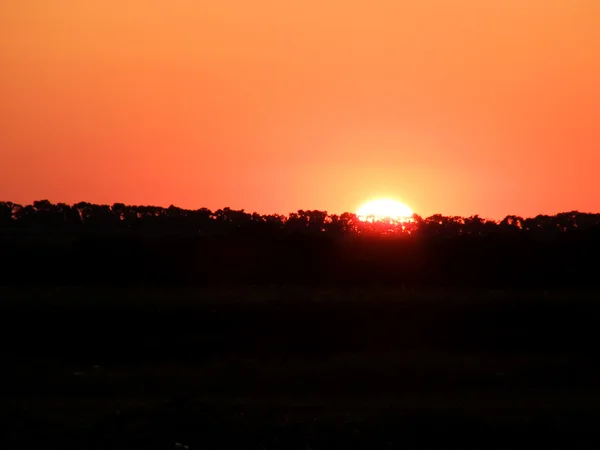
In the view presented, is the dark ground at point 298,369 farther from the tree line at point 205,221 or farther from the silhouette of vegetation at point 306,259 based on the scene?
the tree line at point 205,221

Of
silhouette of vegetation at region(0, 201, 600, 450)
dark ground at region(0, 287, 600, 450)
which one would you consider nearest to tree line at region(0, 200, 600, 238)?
silhouette of vegetation at region(0, 201, 600, 450)

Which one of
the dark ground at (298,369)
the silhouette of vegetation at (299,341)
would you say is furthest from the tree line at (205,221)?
the dark ground at (298,369)

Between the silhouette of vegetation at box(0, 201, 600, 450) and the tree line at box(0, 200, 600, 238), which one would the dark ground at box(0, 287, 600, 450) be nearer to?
the silhouette of vegetation at box(0, 201, 600, 450)

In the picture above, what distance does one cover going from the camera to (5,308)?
26.3 metres

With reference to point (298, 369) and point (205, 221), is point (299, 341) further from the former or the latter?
point (205, 221)

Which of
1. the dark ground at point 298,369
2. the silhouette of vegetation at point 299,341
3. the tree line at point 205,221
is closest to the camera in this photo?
the dark ground at point 298,369

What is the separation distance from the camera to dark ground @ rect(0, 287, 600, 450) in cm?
1432

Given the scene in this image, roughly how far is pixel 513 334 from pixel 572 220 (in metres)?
33.6

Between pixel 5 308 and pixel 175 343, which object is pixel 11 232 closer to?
pixel 5 308

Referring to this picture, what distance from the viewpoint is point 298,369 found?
71.1 ft

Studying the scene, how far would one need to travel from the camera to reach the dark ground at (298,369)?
1432 cm

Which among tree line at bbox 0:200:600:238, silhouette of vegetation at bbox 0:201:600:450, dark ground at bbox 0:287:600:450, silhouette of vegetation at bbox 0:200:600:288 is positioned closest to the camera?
dark ground at bbox 0:287:600:450

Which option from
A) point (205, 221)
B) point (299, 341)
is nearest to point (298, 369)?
point (299, 341)

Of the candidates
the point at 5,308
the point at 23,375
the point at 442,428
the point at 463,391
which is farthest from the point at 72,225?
the point at 442,428
